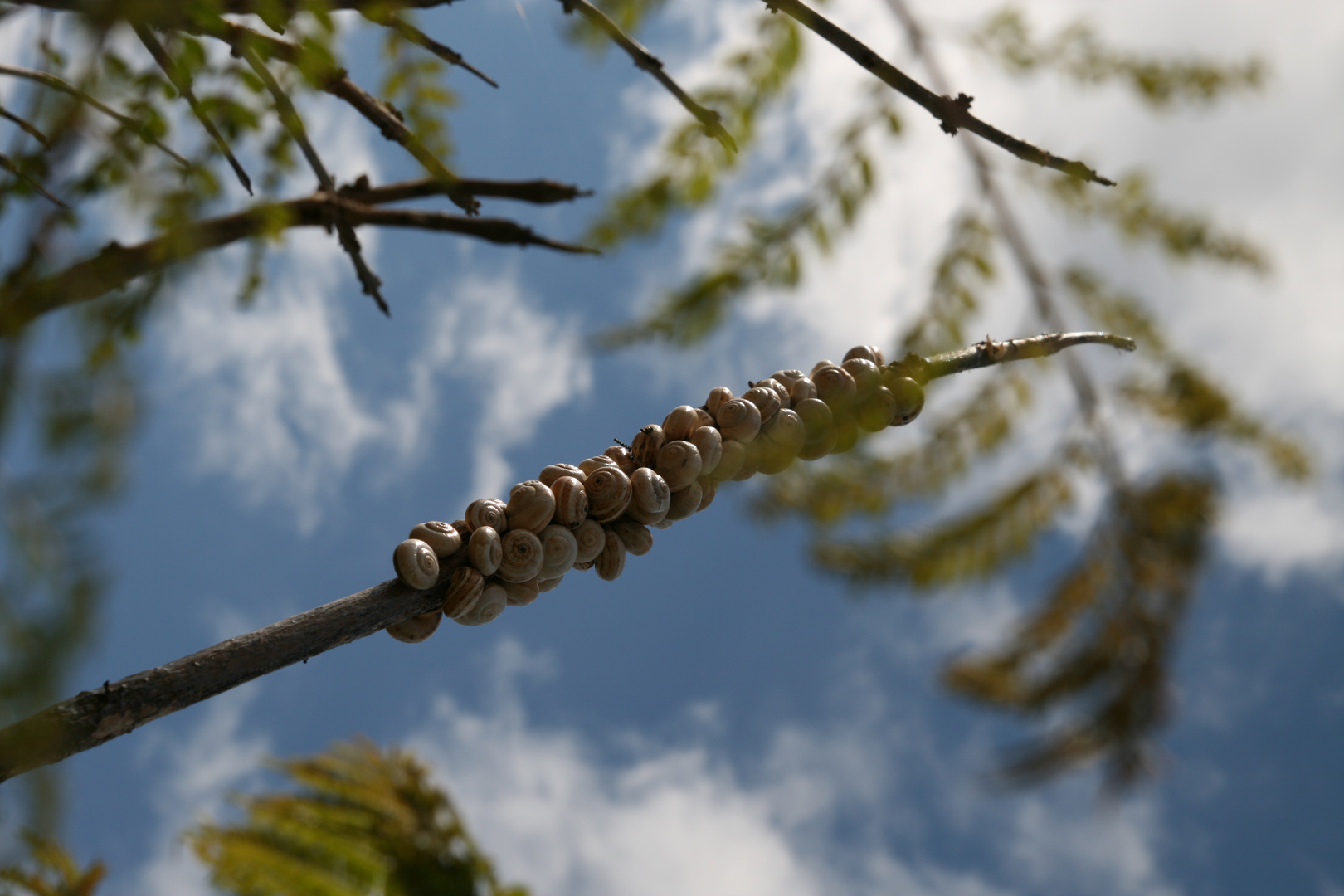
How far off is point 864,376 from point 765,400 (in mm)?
146

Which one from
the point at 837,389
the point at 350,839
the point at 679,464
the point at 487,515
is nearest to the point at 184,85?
the point at 487,515

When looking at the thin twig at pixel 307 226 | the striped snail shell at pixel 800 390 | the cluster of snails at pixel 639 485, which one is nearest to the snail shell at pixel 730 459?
the cluster of snails at pixel 639 485

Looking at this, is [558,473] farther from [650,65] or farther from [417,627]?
[650,65]

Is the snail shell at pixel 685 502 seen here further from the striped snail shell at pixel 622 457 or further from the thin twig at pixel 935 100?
the thin twig at pixel 935 100

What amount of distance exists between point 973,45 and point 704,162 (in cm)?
102

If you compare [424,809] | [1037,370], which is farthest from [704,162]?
[424,809]

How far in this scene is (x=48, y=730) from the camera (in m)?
0.69

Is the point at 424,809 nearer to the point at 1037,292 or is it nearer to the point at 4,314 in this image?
the point at 1037,292

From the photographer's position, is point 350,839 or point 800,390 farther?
point 350,839

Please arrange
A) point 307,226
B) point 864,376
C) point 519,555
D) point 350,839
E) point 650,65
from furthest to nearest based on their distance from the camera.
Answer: point 350,839 → point 307,226 → point 650,65 → point 864,376 → point 519,555

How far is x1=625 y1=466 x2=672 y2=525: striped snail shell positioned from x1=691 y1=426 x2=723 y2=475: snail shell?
0.17ft

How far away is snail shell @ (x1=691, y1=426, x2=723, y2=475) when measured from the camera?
1.10m

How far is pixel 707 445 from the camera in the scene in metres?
1.10

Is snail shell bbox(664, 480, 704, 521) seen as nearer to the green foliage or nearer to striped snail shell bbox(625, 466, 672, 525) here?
striped snail shell bbox(625, 466, 672, 525)
